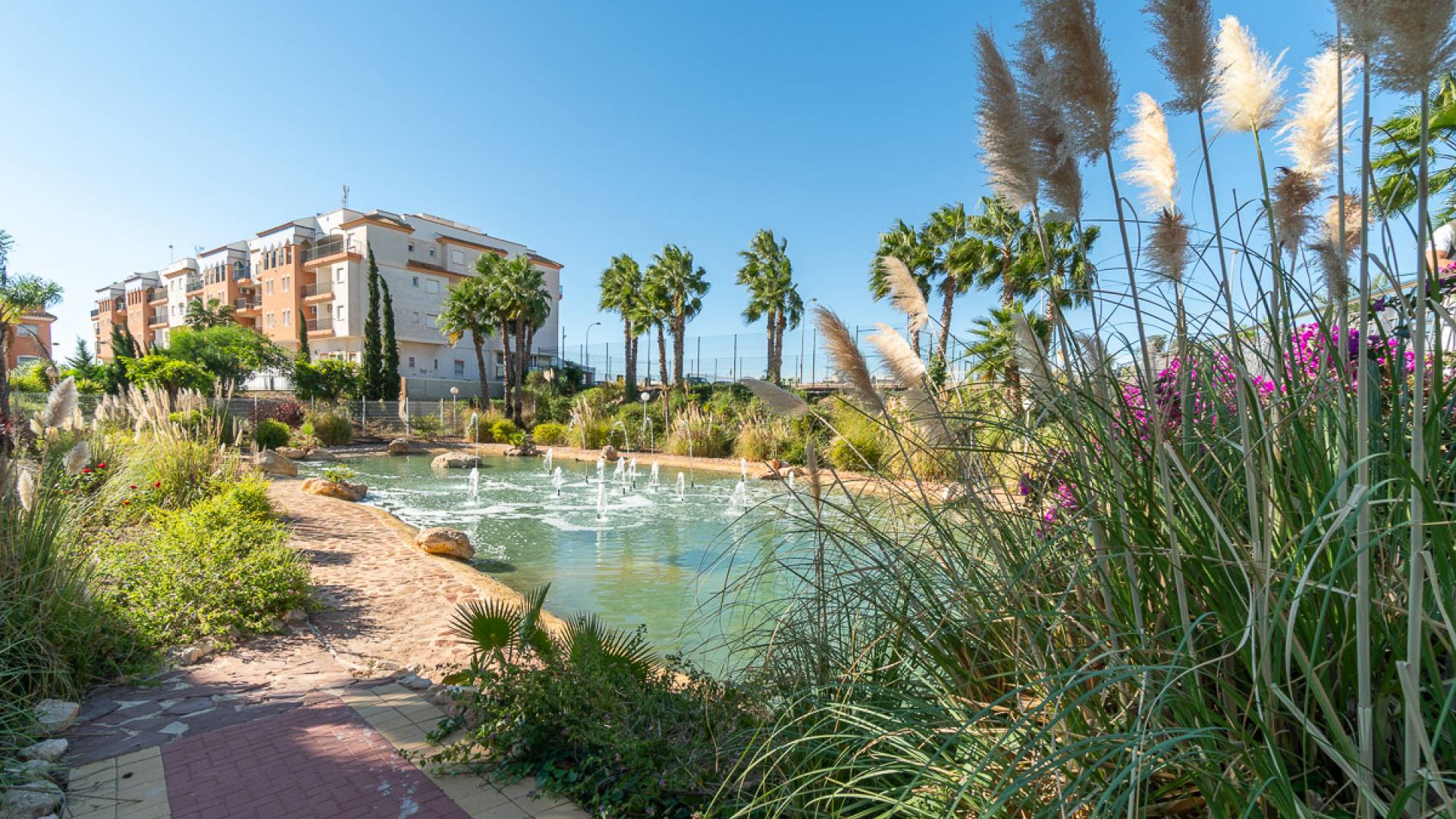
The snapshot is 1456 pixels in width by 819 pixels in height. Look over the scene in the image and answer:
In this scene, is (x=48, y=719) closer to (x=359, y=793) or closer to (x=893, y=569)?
(x=359, y=793)

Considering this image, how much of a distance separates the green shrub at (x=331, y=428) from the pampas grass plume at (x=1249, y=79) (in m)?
27.4

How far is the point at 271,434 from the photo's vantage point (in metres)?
21.6

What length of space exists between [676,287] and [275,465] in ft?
59.2

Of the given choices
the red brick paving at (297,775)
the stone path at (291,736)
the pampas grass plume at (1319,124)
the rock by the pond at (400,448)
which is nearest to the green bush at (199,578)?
the stone path at (291,736)

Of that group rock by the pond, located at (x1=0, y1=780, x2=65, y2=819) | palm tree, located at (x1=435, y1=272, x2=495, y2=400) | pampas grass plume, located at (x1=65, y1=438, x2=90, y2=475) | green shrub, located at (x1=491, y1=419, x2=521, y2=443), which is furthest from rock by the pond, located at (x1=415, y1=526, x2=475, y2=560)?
palm tree, located at (x1=435, y1=272, x2=495, y2=400)

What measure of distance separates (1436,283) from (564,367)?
44342 millimetres

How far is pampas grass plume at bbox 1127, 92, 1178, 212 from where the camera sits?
74.0 inches

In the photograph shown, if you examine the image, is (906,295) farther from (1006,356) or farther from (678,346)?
(678,346)

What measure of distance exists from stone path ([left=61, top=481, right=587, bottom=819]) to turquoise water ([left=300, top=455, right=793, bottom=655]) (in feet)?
4.02

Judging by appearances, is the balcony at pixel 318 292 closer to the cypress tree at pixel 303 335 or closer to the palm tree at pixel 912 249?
the cypress tree at pixel 303 335

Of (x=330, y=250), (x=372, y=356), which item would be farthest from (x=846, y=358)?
(x=330, y=250)

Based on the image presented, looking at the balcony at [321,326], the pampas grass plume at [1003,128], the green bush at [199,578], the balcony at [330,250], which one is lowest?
the green bush at [199,578]

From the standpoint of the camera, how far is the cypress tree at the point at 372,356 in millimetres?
36375

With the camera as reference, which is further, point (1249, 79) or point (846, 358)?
point (846, 358)
